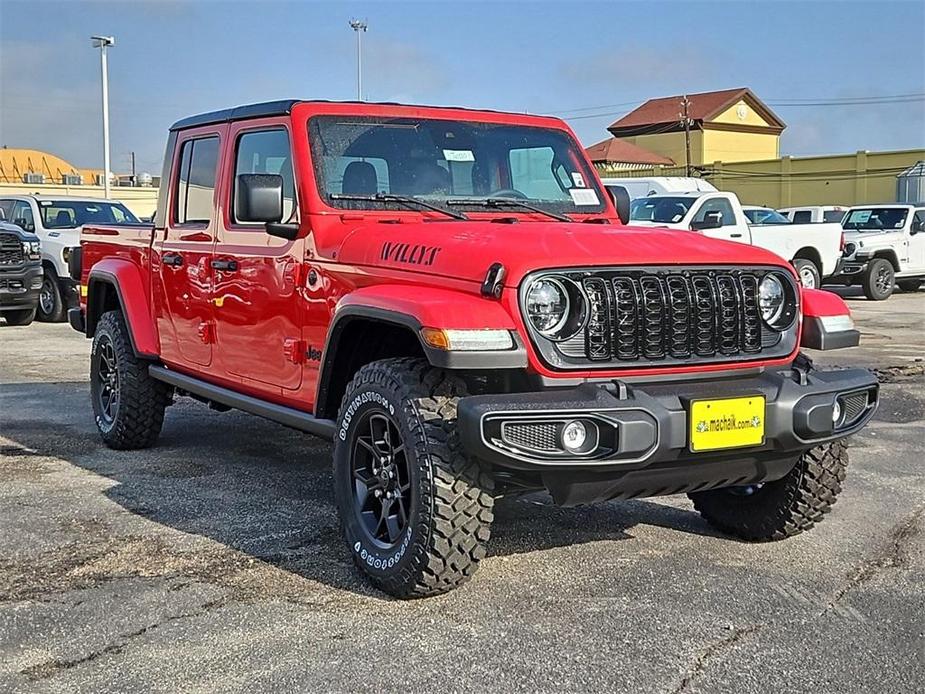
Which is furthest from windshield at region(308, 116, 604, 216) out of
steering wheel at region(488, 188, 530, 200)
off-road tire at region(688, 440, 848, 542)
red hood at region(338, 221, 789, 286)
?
off-road tire at region(688, 440, 848, 542)

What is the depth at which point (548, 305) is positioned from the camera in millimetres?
3967

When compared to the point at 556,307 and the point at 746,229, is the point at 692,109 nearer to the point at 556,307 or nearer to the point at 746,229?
the point at 746,229

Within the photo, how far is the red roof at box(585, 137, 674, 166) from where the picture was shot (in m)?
52.9

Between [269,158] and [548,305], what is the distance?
204 cm

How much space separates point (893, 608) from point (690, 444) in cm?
104

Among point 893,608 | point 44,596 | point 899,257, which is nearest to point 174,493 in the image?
point 44,596

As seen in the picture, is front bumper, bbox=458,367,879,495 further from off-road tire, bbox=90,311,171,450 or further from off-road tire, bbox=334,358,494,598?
off-road tire, bbox=90,311,171,450

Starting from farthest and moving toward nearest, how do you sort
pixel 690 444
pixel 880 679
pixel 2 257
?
pixel 2 257 < pixel 690 444 < pixel 880 679

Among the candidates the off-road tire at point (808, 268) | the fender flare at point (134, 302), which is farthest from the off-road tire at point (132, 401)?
the off-road tire at point (808, 268)

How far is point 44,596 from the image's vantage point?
414 centimetres

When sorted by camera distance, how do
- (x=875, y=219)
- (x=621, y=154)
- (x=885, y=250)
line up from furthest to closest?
1. (x=621, y=154)
2. (x=875, y=219)
3. (x=885, y=250)

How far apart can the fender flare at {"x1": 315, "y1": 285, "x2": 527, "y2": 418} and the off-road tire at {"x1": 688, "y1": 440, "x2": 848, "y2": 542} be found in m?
1.54

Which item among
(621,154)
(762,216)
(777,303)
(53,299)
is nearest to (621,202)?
(777,303)

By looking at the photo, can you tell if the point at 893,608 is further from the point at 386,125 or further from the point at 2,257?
the point at 2,257
